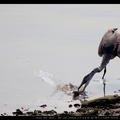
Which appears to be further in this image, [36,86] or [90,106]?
[36,86]

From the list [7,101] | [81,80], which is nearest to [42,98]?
[7,101]

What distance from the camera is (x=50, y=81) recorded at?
19547mm

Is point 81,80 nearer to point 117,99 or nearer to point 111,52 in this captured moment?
point 111,52

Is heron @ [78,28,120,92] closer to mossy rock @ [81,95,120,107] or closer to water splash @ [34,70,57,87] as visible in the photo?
water splash @ [34,70,57,87]

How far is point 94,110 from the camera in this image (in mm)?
15047

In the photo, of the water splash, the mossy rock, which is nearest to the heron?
the water splash

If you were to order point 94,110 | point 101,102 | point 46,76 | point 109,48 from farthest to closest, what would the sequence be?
point 46,76, point 109,48, point 101,102, point 94,110

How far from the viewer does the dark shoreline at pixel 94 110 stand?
14920 millimetres

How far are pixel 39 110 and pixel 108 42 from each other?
17.4 ft

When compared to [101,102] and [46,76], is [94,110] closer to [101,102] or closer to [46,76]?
[101,102]

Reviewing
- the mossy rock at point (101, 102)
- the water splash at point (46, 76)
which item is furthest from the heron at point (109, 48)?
the mossy rock at point (101, 102)

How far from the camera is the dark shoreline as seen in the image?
14.9m

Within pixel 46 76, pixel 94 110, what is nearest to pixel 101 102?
pixel 94 110

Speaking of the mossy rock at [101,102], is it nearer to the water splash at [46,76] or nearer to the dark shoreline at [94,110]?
the dark shoreline at [94,110]
